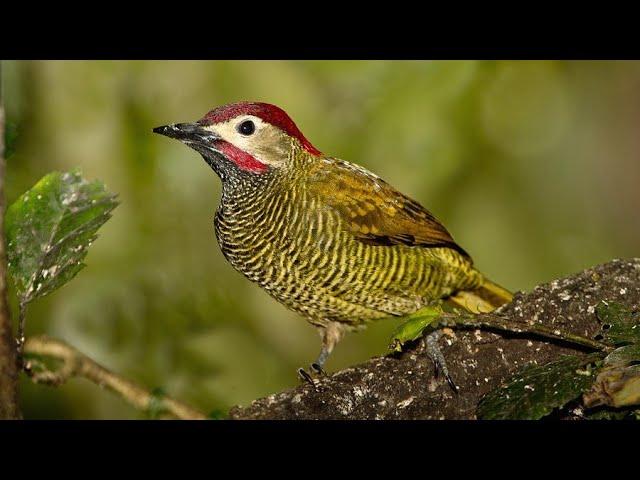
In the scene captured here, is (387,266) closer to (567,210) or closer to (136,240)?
(136,240)

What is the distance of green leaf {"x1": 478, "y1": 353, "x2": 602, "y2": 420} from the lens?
2.01 metres

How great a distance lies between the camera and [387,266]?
346 cm

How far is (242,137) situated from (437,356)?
48.2 inches

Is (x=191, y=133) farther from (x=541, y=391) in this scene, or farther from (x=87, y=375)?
(x=541, y=391)

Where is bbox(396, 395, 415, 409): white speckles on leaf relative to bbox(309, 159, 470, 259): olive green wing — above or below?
below

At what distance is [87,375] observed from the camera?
9.39ft

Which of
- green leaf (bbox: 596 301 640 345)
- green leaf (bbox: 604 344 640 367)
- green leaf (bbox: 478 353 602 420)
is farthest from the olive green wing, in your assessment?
green leaf (bbox: 604 344 640 367)

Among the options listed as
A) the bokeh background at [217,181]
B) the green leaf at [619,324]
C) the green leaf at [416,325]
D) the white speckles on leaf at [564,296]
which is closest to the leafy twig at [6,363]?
the green leaf at [416,325]

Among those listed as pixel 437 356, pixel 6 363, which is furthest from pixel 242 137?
pixel 6 363

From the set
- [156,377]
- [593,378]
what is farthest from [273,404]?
[156,377]

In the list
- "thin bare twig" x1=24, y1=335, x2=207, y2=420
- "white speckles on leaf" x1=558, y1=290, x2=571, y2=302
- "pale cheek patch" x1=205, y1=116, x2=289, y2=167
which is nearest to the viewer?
"thin bare twig" x1=24, y1=335, x2=207, y2=420

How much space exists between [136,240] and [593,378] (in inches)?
113

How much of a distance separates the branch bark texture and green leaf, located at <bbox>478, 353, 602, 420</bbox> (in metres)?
0.40

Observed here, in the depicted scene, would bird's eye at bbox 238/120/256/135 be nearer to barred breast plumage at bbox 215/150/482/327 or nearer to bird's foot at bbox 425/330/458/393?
barred breast plumage at bbox 215/150/482/327
